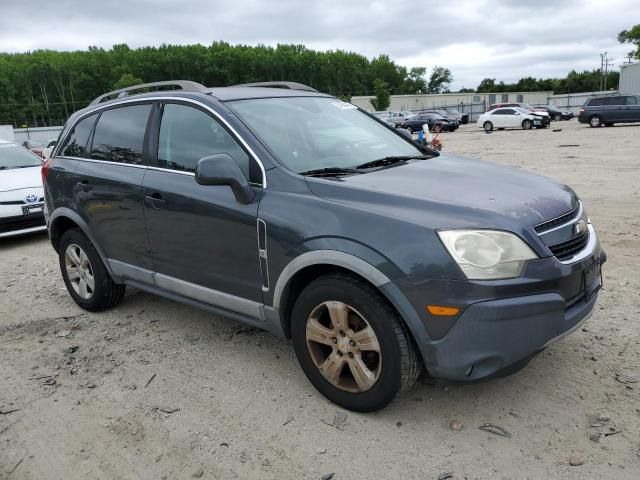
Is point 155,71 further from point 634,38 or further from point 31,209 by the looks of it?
point 31,209

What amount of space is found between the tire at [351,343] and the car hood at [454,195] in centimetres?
46

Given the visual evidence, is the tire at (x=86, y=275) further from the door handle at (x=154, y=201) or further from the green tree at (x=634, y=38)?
the green tree at (x=634, y=38)

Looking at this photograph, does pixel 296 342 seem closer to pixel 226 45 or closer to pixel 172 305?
pixel 172 305

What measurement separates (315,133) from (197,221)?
1.00 m

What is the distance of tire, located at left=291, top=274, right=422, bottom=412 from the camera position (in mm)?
2770

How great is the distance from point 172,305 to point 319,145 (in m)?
2.32

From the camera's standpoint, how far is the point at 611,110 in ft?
90.4

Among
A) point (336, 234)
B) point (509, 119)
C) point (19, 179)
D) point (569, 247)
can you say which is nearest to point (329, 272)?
point (336, 234)

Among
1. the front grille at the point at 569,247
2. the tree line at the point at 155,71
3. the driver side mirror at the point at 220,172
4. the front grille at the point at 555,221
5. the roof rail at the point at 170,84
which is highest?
the tree line at the point at 155,71

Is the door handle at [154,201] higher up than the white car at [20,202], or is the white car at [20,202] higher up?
the door handle at [154,201]

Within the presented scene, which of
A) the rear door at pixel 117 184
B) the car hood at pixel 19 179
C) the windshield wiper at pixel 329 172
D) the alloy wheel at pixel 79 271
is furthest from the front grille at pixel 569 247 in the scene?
the car hood at pixel 19 179

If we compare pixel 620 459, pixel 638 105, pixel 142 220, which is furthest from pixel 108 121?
pixel 638 105

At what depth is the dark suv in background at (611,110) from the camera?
1069 inches

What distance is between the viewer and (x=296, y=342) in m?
3.22
